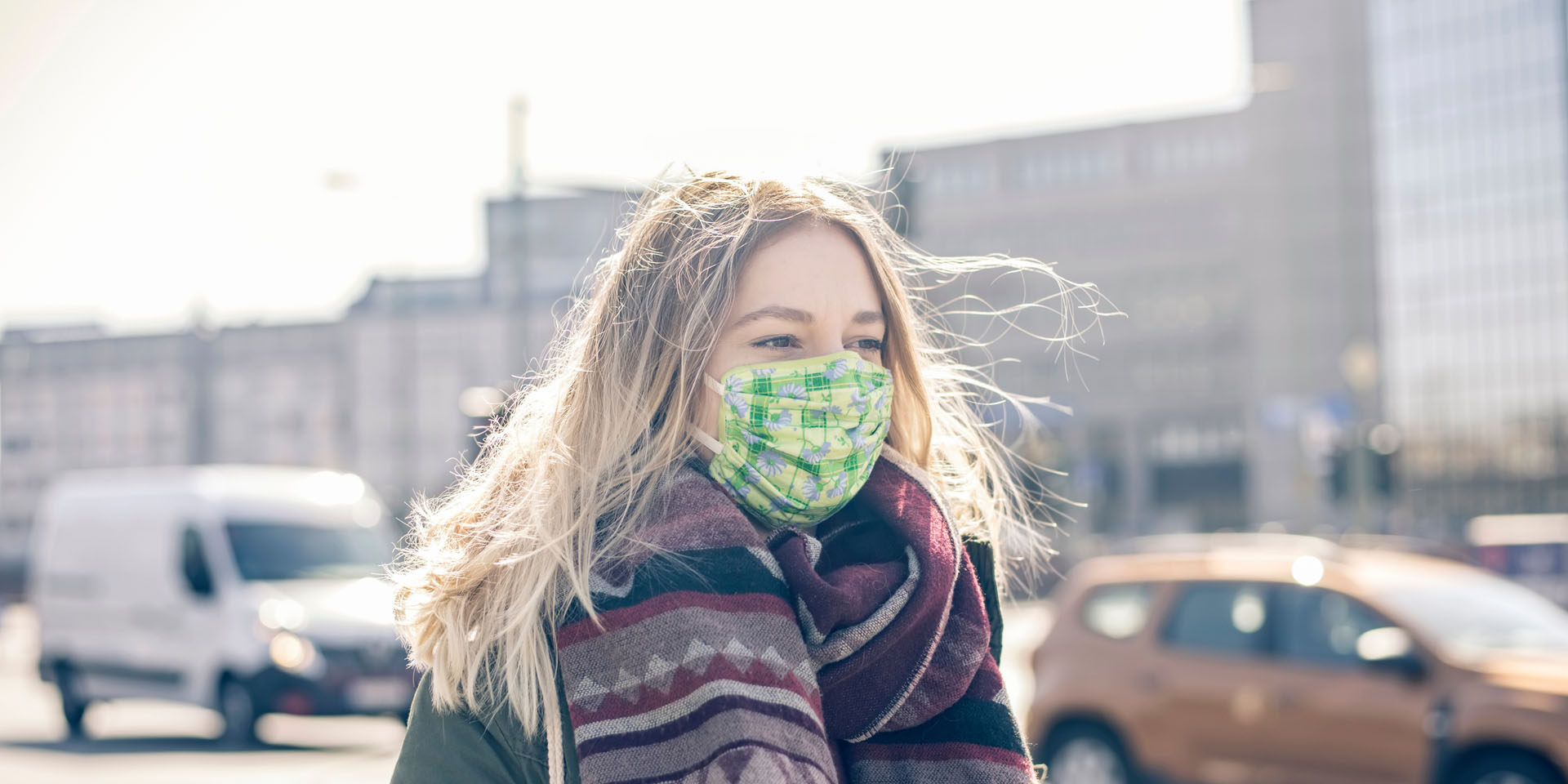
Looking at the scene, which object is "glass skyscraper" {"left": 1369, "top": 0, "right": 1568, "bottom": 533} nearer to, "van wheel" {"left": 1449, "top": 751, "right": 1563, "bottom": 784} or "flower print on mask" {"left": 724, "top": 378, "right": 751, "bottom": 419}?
"van wheel" {"left": 1449, "top": 751, "right": 1563, "bottom": 784}

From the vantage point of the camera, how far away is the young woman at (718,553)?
5.51 feet

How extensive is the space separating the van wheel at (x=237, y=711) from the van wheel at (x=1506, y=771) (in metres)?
9.07

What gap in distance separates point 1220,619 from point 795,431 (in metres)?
7.02

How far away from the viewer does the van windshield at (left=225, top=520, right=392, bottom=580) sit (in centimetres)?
1266

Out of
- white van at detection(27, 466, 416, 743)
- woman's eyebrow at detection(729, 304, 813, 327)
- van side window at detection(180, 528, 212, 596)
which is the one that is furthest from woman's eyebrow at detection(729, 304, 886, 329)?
van side window at detection(180, 528, 212, 596)

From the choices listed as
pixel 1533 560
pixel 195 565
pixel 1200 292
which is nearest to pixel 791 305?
pixel 195 565

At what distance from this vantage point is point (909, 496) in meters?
2.10

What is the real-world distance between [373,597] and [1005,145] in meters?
70.9

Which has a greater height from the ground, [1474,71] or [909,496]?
[1474,71]

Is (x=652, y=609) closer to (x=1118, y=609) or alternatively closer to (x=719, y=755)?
(x=719, y=755)

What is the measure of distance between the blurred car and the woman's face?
6.30 m

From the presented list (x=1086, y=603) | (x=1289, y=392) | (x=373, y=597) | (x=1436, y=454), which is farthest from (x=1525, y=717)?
(x=1436, y=454)

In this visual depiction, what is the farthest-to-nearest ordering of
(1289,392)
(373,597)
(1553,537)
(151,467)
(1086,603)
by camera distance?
(1289,392) → (1553,537) → (151,467) → (373,597) → (1086,603)

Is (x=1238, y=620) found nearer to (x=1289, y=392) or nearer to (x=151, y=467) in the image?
(x=151, y=467)
